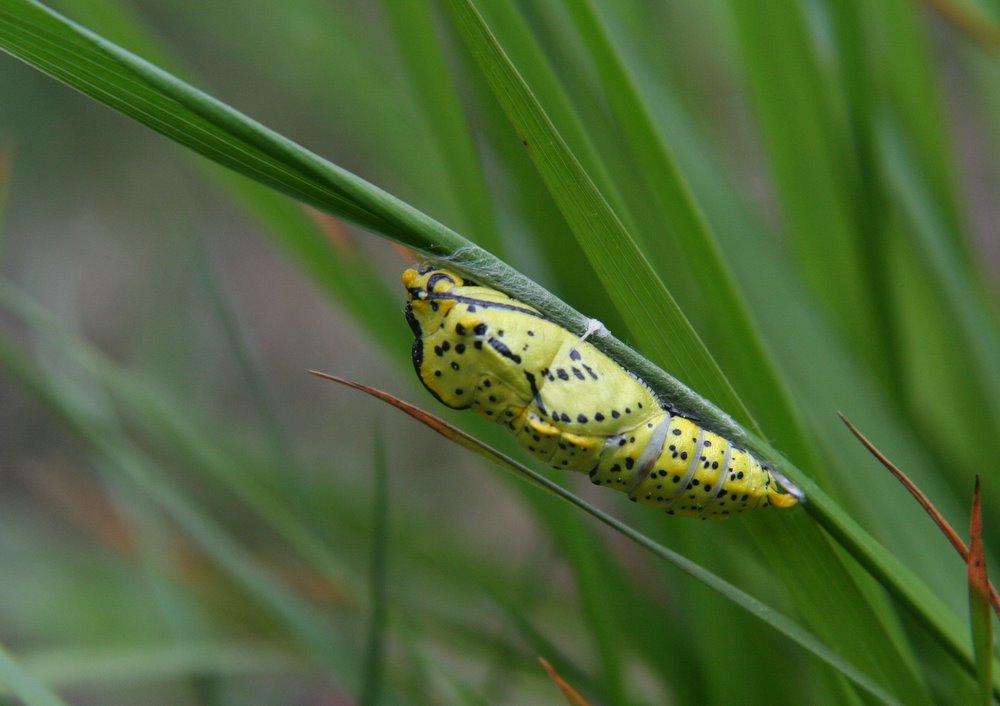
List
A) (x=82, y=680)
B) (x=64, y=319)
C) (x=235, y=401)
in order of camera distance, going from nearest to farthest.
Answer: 1. (x=82, y=680)
2. (x=64, y=319)
3. (x=235, y=401)

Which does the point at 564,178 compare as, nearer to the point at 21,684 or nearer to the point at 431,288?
the point at 431,288

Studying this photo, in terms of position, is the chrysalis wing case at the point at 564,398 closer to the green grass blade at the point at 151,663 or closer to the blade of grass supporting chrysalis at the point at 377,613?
the blade of grass supporting chrysalis at the point at 377,613

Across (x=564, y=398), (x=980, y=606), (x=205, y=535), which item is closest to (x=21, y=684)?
(x=205, y=535)

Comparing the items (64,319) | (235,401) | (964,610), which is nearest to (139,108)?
(964,610)

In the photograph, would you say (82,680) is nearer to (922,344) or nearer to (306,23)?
(306,23)

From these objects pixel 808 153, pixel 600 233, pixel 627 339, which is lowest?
pixel 627 339

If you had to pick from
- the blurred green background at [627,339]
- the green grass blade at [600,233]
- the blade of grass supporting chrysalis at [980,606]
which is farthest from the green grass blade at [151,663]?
the blade of grass supporting chrysalis at [980,606]
